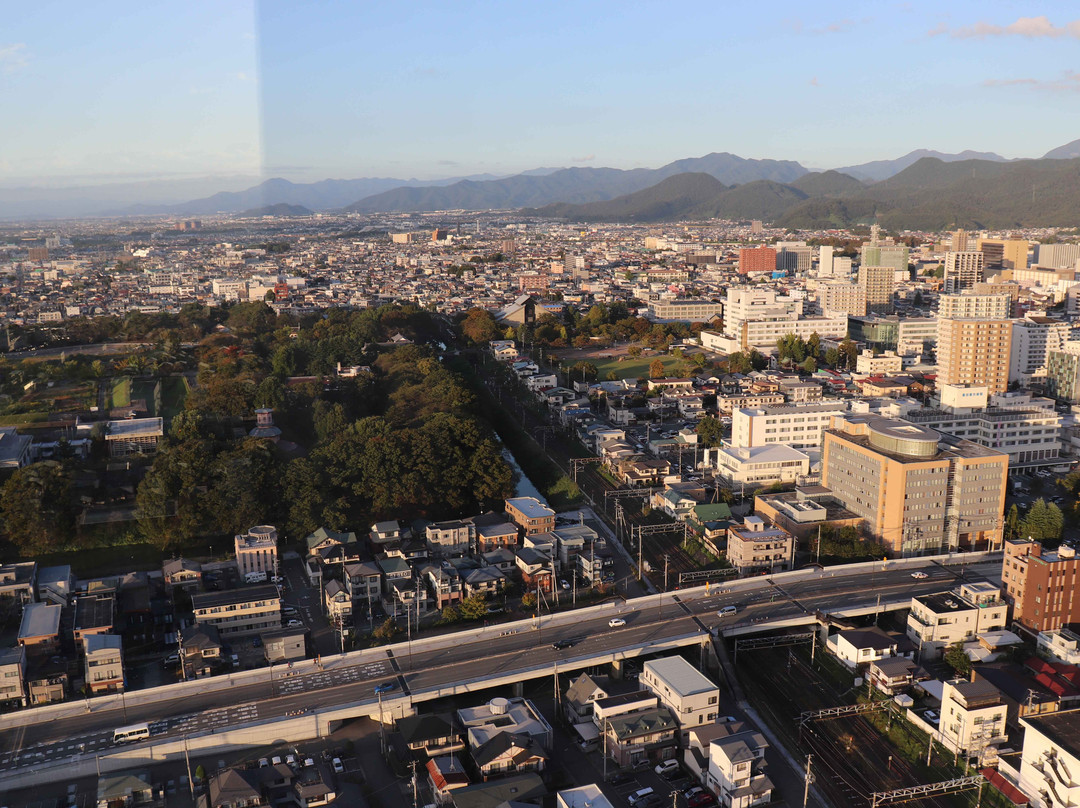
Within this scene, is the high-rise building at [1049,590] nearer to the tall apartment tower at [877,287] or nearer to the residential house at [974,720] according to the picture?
the residential house at [974,720]

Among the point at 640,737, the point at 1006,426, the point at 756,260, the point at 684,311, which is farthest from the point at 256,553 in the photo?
the point at 756,260

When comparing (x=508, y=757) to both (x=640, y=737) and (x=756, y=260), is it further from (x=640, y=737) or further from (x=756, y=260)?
(x=756, y=260)

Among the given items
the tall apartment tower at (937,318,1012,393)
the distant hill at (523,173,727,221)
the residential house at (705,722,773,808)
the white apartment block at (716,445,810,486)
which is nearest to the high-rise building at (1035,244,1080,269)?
the tall apartment tower at (937,318,1012,393)

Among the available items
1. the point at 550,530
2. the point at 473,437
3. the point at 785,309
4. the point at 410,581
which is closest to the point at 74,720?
the point at 410,581

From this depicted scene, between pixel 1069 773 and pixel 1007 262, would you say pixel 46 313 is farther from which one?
pixel 1007 262

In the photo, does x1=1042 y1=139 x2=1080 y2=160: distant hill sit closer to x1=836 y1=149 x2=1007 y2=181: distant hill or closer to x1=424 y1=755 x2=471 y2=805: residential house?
x1=836 y1=149 x2=1007 y2=181: distant hill

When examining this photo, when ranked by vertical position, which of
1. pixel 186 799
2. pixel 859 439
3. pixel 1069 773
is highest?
pixel 859 439

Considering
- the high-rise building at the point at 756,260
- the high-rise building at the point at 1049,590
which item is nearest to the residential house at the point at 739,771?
the high-rise building at the point at 1049,590
